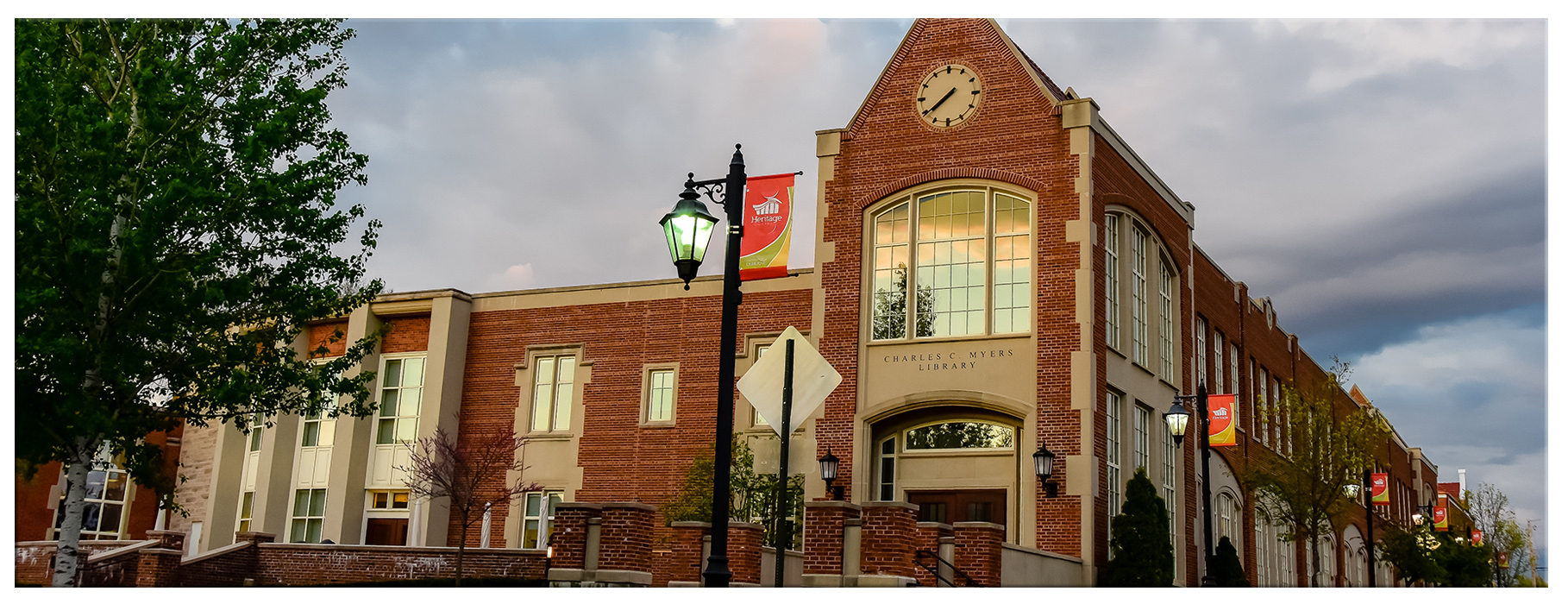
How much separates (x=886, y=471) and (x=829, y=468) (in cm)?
136

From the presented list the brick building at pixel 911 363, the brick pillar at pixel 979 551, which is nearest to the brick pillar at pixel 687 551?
the brick building at pixel 911 363

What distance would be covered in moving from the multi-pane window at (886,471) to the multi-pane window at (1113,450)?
3944 millimetres

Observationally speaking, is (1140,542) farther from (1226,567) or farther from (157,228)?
(157,228)

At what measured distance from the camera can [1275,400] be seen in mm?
38656

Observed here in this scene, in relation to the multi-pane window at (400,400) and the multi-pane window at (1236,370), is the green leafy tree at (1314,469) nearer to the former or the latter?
the multi-pane window at (1236,370)

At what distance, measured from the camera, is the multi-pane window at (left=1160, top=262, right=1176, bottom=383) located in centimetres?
2864

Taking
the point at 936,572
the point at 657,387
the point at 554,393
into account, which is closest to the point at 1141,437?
the point at 936,572

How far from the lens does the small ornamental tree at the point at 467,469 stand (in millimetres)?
28484

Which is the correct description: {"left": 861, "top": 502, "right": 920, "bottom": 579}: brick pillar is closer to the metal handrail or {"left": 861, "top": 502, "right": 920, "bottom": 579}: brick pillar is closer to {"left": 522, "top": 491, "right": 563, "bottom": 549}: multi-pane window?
the metal handrail

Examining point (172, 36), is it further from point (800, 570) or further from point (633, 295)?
point (633, 295)

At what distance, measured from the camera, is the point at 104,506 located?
35875 mm

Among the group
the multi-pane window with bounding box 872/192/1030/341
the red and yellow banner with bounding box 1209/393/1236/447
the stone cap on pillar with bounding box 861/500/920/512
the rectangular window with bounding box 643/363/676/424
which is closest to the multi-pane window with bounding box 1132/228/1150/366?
the red and yellow banner with bounding box 1209/393/1236/447

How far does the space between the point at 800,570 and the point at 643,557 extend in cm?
318

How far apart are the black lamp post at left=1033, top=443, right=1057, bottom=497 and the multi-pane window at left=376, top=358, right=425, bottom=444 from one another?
53.1ft
